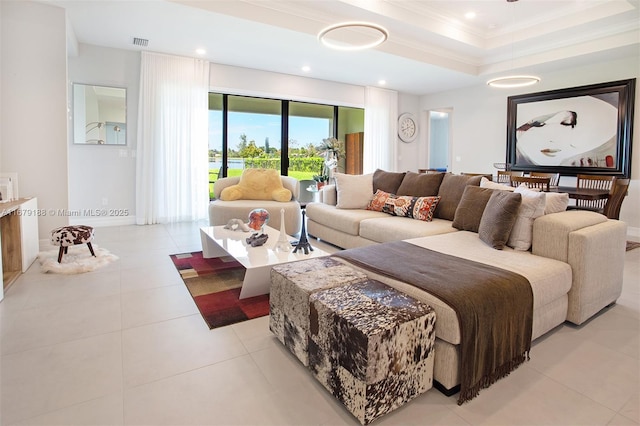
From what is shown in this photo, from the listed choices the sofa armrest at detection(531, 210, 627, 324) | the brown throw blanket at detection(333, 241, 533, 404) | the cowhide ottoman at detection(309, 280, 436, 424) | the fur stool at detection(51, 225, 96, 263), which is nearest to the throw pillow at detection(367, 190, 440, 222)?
the sofa armrest at detection(531, 210, 627, 324)

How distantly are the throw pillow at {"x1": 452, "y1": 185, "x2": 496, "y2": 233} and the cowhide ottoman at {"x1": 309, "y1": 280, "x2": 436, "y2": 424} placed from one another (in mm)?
1642

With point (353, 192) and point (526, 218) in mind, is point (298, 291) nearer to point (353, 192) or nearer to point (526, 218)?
point (526, 218)

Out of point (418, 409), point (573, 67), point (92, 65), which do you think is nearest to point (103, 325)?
point (418, 409)

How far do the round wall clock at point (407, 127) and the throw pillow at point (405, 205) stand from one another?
456 centimetres

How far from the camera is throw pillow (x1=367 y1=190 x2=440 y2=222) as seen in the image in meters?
3.73

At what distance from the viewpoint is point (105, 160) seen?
5531 mm

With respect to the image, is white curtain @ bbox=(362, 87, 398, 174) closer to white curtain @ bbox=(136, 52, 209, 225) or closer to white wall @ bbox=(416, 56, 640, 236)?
white wall @ bbox=(416, 56, 640, 236)

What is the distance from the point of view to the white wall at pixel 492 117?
17.7 feet

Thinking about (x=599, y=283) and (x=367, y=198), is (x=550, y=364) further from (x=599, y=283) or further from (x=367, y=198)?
(x=367, y=198)

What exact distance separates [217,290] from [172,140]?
374 cm

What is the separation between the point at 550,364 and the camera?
196 centimetres

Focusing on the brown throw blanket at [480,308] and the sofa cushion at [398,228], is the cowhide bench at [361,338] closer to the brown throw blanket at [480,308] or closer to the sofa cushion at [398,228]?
the brown throw blanket at [480,308]

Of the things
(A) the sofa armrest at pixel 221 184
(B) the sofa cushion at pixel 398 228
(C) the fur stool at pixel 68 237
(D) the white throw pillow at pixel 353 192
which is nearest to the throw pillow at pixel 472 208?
(B) the sofa cushion at pixel 398 228

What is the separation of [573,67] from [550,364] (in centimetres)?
580
